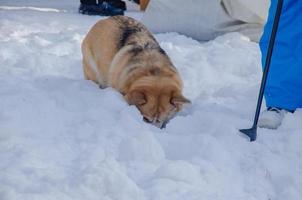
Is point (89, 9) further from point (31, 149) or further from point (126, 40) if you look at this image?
point (31, 149)

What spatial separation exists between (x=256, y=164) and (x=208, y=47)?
3009 mm

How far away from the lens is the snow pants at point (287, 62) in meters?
3.09

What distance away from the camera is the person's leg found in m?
3.09

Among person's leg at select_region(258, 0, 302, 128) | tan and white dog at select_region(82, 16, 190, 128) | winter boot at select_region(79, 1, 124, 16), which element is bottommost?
winter boot at select_region(79, 1, 124, 16)

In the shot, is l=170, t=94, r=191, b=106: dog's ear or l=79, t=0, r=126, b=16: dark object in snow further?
l=79, t=0, r=126, b=16: dark object in snow

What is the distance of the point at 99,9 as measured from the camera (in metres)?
7.67

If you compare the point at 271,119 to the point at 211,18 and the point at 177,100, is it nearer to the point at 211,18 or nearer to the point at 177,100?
the point at 177,100

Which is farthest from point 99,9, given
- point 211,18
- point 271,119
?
point 271,119

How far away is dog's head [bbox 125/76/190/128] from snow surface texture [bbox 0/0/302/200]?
2.9 inches

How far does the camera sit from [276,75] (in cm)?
322

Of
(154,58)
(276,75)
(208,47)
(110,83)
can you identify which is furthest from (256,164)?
(208,47)

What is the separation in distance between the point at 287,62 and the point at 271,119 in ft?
1.38

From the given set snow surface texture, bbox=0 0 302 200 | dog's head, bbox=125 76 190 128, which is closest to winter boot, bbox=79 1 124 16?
snow surface texture, bbox=0 0 302 200

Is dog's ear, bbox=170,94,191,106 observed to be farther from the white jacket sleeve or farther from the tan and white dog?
the white jacket sleeve
